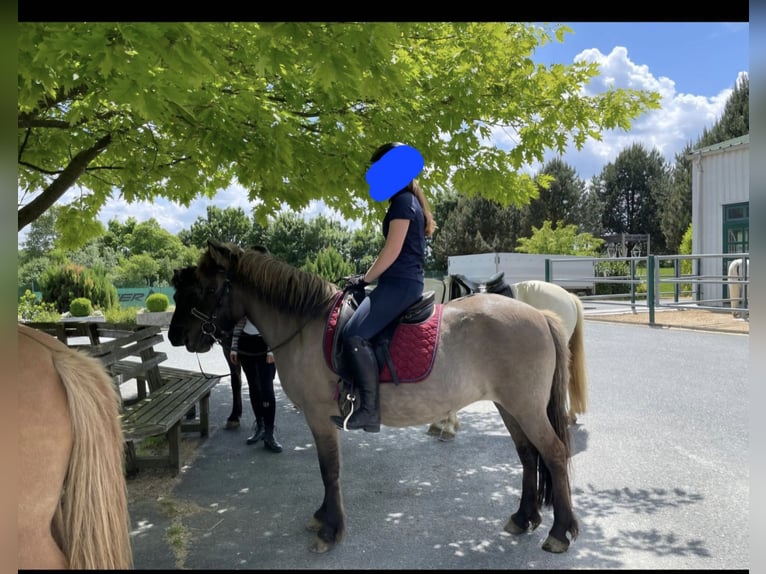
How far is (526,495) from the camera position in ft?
11.9

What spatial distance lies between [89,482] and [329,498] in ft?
6.02

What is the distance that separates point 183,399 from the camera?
512 centimetres

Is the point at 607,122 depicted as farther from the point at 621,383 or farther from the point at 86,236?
the point at 86,236

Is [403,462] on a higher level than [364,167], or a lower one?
lower

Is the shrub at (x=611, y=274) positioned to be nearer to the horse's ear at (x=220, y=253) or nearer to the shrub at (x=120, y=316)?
the shrub at (x=120, y=316)

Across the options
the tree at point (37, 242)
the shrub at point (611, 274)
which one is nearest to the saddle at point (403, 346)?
the shrub at point (611, 274)

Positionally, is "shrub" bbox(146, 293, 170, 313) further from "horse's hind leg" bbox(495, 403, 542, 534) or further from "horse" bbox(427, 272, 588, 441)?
"horse's hind leg" bbox(495, 403, 542, 534)

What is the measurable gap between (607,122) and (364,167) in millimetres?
3180

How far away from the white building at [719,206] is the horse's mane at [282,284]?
1658cm

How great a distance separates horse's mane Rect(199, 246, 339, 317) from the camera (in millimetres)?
3686

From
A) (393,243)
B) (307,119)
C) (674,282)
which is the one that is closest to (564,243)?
(674,282)

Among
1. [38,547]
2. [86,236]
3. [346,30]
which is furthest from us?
[86,236]

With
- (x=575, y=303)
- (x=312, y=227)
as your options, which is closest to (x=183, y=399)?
(x=575, y=303)

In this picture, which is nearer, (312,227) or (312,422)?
(312,422)
